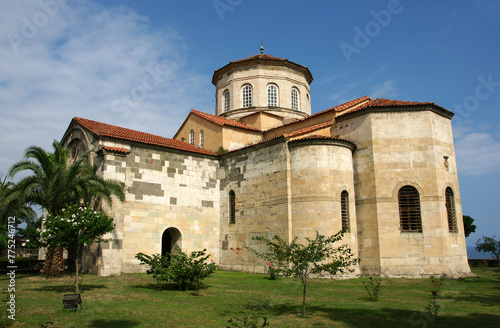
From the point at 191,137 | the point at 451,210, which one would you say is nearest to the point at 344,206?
the point at 451,210

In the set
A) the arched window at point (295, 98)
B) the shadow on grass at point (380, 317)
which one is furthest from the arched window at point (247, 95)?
the shadow on grass at point (380, 317)

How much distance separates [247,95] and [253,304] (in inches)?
723

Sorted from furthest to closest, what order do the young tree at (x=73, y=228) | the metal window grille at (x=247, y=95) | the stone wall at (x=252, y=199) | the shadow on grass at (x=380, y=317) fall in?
the metal window grille at (x=247, y=95), the stone wall at (x=252, y=199), the young tree at (x=73, y=228), the shadow on grass at (x=380, y=317)

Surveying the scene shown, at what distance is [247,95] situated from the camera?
26531 millimetres

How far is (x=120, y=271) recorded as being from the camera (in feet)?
55.2

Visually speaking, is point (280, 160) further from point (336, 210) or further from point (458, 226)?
point (458, 226)

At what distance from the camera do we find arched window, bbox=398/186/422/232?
17344 millimetres

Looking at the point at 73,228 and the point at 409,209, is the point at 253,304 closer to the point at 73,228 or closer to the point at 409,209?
the point at 73,228

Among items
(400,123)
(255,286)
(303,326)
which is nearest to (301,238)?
(255,286)

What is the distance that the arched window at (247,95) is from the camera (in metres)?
26.4

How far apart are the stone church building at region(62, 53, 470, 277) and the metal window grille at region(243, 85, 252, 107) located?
18.7 ft

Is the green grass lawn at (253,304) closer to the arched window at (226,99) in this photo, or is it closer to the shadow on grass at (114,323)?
the shadow on grass at (114,323)

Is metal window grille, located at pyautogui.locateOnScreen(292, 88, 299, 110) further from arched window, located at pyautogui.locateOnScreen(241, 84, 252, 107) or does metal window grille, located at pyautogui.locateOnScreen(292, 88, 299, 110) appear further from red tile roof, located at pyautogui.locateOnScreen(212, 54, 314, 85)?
arched window, located at pyautogui.locateOnScreen(241, 84, 252, 107)

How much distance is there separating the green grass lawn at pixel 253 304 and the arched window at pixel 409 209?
267 cm
